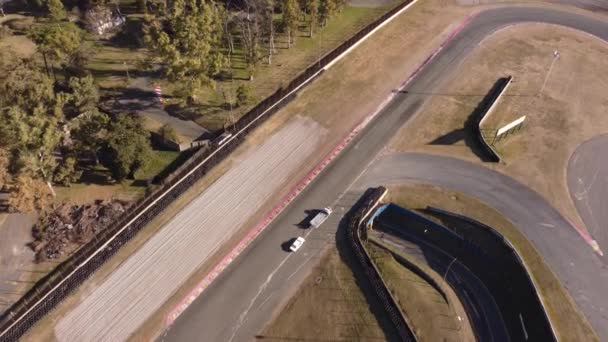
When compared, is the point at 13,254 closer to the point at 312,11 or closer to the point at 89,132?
the point at 89,132

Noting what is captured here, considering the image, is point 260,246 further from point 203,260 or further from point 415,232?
point 415,232

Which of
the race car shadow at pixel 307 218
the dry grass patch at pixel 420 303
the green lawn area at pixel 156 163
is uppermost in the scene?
the green lawn area at pixel 156 163

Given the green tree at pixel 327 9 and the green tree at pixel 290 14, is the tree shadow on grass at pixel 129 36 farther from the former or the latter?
the green tree at pixel 327 9

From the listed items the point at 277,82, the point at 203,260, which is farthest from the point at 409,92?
the point at 203,260

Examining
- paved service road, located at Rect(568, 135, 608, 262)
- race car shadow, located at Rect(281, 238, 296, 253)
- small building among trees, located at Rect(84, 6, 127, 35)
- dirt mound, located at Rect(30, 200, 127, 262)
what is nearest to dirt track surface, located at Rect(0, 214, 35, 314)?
dirt mound, located at Rect(30, 200, 127, 262)

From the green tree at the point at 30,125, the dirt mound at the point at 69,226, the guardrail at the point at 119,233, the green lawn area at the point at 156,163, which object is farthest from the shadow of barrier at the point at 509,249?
the green tree at the point at 30,125

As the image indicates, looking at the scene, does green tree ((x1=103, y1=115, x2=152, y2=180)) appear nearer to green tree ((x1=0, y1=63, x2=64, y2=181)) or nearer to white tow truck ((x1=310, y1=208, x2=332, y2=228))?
green tree ((x1=0, y1=63, x2=64, y2=181))
